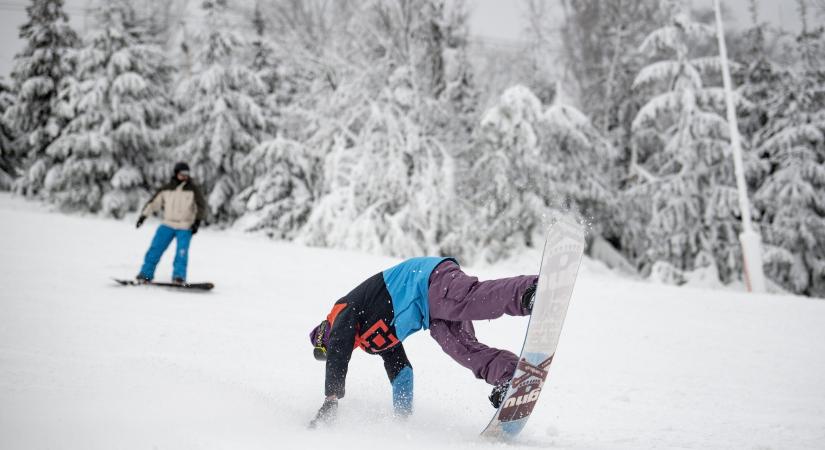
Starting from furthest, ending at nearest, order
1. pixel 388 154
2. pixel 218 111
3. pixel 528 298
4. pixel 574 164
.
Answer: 1. pixel 218 111
2. pixel 574 164
3. pixel 388 154
4. pixel 528 298

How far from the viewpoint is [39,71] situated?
78.3 ft

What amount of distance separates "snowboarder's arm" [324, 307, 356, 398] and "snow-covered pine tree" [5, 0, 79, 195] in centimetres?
2510

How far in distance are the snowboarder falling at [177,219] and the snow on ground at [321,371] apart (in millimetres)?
377

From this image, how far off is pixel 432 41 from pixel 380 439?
57.7 ft

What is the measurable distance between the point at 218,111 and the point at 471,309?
19991mm

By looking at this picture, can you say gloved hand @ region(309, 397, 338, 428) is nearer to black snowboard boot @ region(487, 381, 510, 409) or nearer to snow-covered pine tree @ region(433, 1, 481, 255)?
black snowboard boot @ region(487, 381, 510, 409)

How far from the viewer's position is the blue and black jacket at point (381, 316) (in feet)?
10.1

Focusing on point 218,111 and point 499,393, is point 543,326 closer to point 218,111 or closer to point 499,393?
point 499,393

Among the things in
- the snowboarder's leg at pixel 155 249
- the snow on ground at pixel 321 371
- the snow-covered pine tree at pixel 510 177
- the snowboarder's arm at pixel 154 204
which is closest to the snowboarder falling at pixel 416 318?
the snow on ground at pixel 321 371

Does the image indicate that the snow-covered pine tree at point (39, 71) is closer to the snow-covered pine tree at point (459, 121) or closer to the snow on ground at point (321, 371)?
the snow-covered pine tree at point (459, 121)

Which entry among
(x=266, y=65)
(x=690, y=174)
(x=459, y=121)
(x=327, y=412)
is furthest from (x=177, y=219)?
(x=266, y=65)

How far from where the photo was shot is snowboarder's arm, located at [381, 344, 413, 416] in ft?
10.8

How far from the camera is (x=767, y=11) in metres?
19.6

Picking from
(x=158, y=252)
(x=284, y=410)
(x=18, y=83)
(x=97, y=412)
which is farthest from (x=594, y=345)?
(x=18, y=83)
